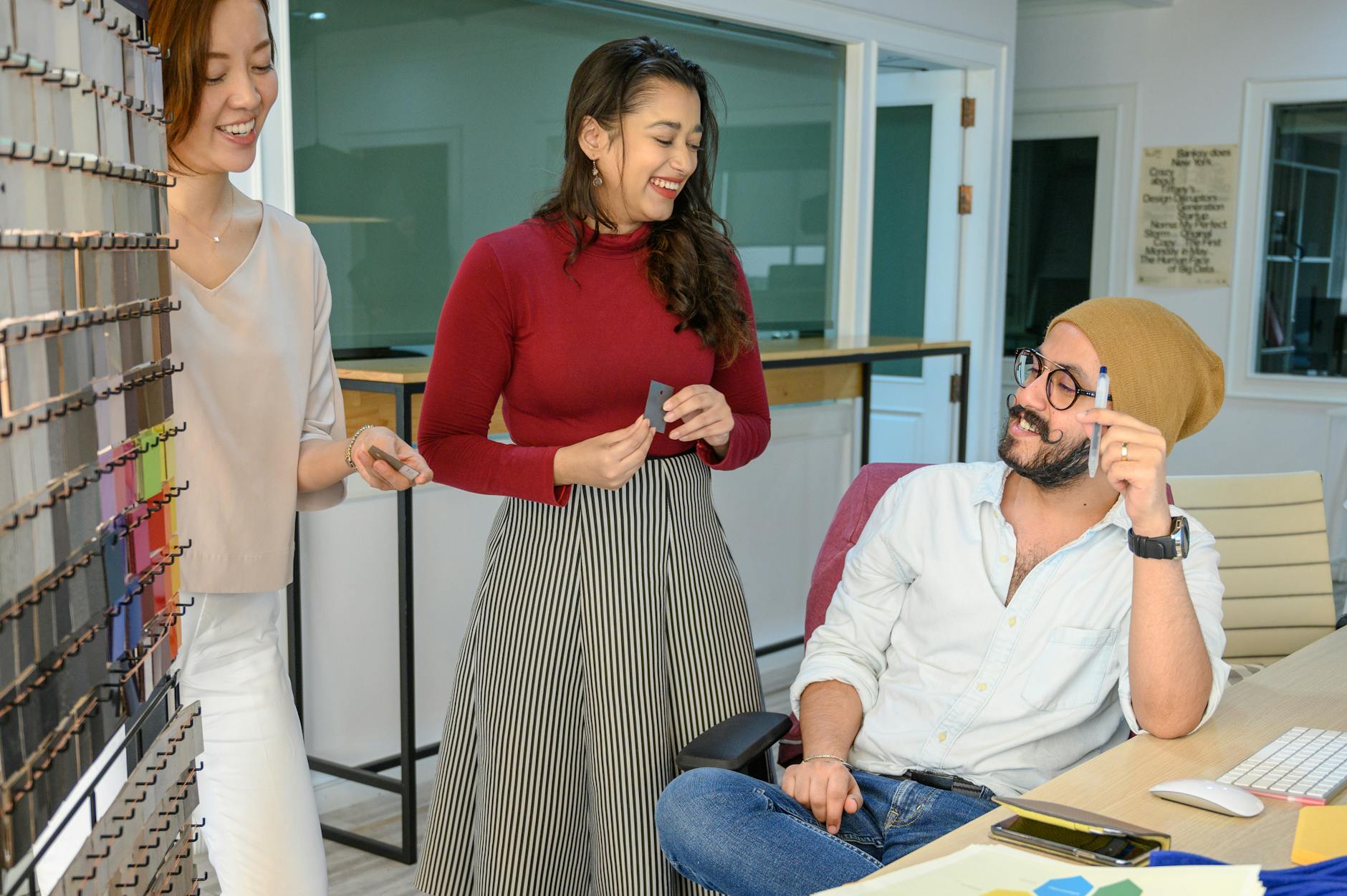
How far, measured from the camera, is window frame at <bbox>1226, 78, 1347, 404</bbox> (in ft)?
18.9

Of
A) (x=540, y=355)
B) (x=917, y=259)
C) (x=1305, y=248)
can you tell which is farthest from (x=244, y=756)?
(x=1305, y=248)

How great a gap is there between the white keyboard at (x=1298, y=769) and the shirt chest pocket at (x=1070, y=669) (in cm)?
26

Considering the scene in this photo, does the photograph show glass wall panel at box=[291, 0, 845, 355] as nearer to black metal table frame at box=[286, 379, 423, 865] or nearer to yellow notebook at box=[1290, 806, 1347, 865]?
black metal table frame at box=[286, 379, 423, 865]

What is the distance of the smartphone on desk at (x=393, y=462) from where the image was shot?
4.85 ft

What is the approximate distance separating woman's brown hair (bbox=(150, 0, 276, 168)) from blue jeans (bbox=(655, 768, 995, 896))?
987mm

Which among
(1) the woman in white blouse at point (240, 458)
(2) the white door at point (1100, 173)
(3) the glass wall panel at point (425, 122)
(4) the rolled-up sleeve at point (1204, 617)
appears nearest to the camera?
(1) the woman in white blouse at point (240, 458)

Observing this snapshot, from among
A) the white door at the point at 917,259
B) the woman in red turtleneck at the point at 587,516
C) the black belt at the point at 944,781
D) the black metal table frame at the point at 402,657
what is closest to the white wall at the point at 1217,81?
Answer: the white door at the point at 917,259

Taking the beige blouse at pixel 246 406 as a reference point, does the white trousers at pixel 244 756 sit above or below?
below

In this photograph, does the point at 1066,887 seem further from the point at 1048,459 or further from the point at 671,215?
the point at 671,215

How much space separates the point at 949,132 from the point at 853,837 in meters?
4.02

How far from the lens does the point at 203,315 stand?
1.41m

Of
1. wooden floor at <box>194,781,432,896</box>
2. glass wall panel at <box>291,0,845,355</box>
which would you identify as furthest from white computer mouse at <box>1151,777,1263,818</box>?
glass wall panel at <box>291,0,845,355</box>

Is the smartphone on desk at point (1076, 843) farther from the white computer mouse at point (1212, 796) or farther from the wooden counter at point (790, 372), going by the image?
the wooden counter at point (790, 372)

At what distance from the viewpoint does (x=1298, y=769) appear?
1.38 m
